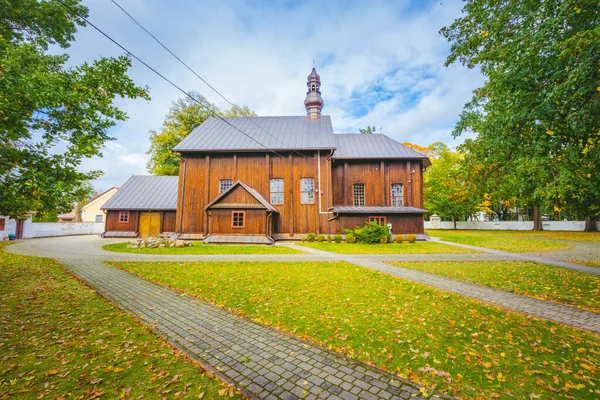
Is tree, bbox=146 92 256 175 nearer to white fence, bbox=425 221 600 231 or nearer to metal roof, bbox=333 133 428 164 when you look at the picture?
metal roof, bbox=333 133 428 164

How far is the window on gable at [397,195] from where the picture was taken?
21766 mm

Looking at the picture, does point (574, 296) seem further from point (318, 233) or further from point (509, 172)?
point (318, 233)

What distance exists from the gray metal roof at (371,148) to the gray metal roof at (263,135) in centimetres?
185

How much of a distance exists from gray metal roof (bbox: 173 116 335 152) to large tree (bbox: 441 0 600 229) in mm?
13349

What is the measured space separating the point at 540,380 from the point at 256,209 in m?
16.6

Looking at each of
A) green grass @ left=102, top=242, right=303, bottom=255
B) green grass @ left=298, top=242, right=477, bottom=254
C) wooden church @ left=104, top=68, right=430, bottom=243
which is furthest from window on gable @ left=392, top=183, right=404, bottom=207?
green grass @ left=102, top=242, right=303, bottom=255

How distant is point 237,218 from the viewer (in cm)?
1886

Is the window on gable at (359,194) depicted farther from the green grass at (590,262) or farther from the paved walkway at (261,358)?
the paved walkway at (261,358)

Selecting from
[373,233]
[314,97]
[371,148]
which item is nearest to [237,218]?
[373,233]

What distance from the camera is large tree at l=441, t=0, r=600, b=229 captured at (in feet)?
19.0

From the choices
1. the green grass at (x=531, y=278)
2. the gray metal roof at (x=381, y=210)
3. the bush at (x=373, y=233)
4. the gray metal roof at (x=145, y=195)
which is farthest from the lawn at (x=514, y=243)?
the gray metal roof at (x=145, y=195)

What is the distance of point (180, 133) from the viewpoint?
32.2m

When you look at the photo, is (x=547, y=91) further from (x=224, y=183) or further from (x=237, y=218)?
(x=224, y=183)

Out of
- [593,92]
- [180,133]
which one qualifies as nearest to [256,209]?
[593,92]
